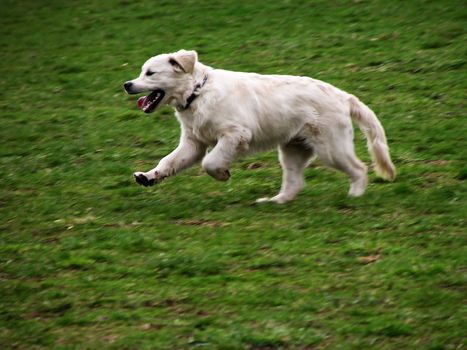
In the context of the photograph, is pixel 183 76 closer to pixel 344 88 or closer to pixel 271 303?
pixel 271 303

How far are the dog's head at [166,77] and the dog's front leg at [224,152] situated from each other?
72 cm

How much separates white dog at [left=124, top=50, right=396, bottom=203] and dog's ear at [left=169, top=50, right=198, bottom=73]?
0.4 inches

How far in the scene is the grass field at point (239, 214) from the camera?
6777 millimetres

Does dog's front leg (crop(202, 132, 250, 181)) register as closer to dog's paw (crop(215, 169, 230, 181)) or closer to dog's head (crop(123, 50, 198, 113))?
dog's paw (crop(215, 169, 230, 181))

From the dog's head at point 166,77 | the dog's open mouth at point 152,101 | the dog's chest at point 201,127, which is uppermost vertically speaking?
the dog's head at point 166,77

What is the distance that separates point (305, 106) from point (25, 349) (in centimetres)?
422

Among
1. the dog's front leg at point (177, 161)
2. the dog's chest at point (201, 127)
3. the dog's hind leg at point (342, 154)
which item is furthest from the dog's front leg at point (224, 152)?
the dog's hind leg at point (342, 154)

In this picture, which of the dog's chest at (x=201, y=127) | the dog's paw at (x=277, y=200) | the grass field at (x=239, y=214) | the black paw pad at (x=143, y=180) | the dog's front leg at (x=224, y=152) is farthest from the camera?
the dog's paw at (x=277, y=200)

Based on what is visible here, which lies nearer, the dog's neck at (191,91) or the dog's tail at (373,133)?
the dog's neck at (191,91)

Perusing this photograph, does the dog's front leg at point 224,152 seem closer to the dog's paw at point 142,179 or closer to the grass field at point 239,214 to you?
the grass field at point 239,214

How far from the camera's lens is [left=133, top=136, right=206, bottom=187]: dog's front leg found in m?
9.75

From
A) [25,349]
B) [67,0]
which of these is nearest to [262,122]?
[25,349]

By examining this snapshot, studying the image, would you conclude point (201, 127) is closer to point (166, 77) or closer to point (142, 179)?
point (166, 77)

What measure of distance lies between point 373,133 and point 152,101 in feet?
7.94
